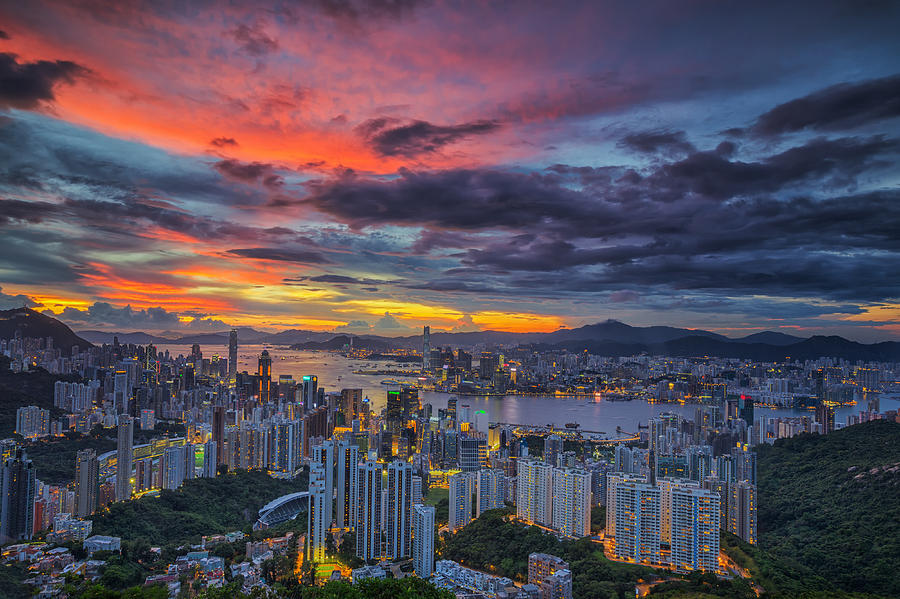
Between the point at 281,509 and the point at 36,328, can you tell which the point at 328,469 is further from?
the point at 36,328

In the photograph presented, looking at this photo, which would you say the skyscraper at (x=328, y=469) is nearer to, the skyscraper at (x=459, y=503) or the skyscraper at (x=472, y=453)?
the skyscraper at (x=459, y=503)

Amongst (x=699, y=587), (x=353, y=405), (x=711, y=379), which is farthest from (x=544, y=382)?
(x=699, y=587)

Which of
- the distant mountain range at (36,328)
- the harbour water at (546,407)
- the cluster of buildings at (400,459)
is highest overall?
the distant mountain range at (36,328)

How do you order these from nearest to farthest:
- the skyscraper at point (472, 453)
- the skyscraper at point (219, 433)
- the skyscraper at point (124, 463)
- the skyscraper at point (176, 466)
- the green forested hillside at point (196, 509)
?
the green forested hillside at point (196, 509)
the skyscraper at point (124, 463)
the skyscraper at point (176, 466)
the skyscraper at point (219, 433)
the skyscraper at point (472, 453)

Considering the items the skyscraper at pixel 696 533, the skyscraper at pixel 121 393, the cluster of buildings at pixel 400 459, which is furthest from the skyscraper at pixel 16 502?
the skyscraper at pixel 696 533

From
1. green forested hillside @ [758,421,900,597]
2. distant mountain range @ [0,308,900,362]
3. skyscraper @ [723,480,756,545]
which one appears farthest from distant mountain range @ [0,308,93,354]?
green forested hillside @ [758,421,900,597]

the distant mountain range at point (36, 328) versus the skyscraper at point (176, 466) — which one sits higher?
the distant mountain range at point (36, 328)

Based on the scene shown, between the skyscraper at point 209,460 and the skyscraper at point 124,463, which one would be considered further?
the skyscraper at point 209,460
